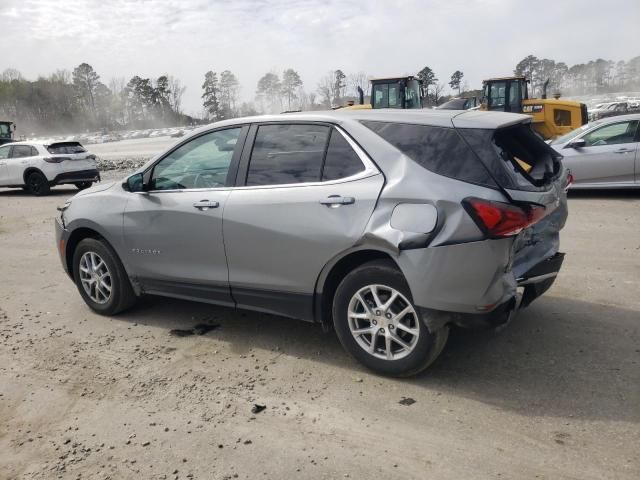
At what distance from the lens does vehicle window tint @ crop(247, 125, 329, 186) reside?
4.05m

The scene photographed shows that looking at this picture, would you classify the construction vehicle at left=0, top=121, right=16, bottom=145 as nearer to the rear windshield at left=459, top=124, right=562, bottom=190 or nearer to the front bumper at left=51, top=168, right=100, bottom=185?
the front bumper at left=51, top=168, right=100, bottom=185

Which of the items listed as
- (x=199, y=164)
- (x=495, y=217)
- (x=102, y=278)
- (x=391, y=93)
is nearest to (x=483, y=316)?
(x=495, y=217)

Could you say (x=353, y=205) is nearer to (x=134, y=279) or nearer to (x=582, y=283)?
(x=134, y=279)

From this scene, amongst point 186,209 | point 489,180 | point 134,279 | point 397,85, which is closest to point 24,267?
point 134,279

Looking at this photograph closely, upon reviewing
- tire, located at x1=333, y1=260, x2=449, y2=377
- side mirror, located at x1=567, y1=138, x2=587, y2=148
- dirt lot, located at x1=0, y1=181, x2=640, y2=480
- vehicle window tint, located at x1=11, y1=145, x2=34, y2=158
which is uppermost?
vehicle window tint, located at x1=11, y1=145, x2=34, y2=158

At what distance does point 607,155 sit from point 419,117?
827 cm

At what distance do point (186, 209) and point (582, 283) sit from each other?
3899 millimetres

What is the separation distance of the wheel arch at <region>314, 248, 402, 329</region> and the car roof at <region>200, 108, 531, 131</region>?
36.2 inches

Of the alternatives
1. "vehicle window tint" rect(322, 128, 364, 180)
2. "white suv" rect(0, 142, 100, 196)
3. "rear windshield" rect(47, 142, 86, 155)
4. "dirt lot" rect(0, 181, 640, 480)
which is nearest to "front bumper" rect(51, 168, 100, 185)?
"white suv" rect(0, 142, 100, 196)

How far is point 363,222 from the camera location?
3.65 metres

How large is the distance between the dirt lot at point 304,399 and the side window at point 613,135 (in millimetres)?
6102

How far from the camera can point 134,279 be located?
5.07 metres

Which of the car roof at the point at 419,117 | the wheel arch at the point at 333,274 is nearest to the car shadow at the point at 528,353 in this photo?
the wheel arch at the point at 333,274

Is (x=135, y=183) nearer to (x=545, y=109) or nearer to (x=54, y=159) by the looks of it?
(x=54, y=159)
